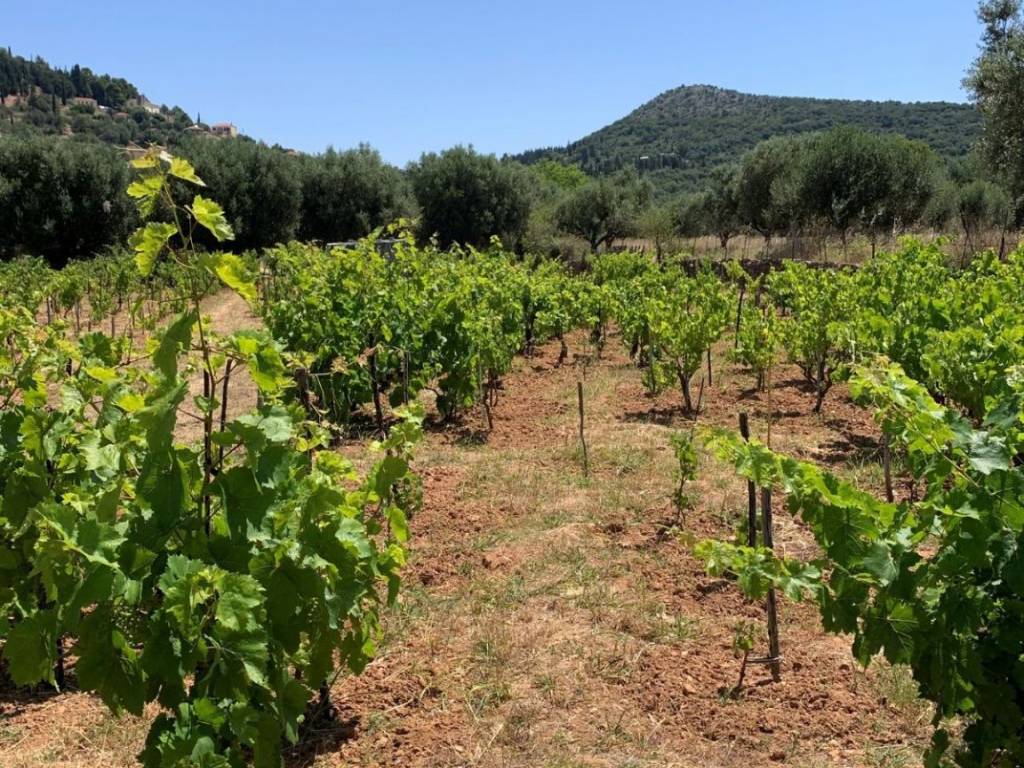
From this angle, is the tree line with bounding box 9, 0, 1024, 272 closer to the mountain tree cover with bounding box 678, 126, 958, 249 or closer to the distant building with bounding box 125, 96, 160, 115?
the mountain tree cover with bounding box 678, 126, 958, 249

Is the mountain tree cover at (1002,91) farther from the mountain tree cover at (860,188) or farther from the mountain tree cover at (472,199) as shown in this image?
the mountain tree cover at (472,199)

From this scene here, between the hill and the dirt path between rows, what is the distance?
85.9m

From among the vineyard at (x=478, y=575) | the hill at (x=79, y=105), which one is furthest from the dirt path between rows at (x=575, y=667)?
the hill at (x=79, y=105)

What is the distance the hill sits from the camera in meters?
86.4

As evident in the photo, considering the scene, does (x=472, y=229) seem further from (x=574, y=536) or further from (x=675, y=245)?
(x=574, y=536)

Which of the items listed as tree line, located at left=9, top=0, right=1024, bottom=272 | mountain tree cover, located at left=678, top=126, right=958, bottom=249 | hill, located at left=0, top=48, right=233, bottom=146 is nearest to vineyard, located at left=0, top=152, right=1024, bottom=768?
tree line, located at left=9, top=0, right=1024, bottom=272

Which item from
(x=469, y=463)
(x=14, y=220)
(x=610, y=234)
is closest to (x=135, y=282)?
(x=14, y=220)

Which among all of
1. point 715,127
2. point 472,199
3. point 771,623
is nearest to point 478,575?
point 771,623

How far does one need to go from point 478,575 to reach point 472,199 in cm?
2962

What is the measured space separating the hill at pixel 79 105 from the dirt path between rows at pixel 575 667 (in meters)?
85.9

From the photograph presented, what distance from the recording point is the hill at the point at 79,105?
86375 mm

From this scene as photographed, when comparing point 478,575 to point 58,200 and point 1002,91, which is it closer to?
point 1002,91

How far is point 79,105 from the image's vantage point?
9981cm

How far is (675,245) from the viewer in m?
31.2
